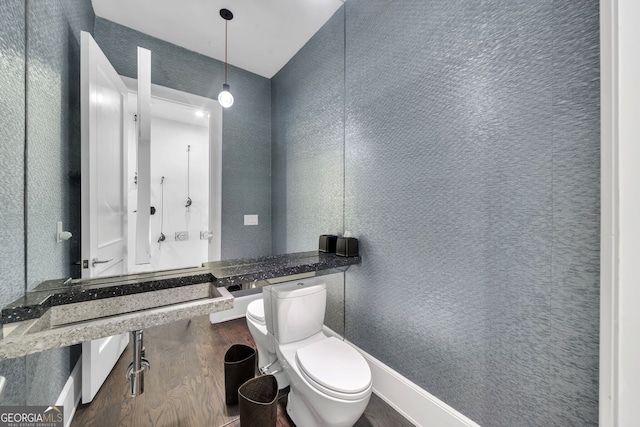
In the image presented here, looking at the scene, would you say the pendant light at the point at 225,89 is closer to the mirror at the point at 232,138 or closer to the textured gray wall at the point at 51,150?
the mirror at the point at 232,138

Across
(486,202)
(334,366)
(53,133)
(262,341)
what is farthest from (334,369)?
(53,133)

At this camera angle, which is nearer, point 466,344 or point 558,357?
point 558,357

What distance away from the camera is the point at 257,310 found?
1374mm

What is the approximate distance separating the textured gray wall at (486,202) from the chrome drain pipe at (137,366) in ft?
4.28

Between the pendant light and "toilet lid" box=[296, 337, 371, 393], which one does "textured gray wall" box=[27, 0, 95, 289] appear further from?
"toilet lid" box=[296, 337, 371, 393]

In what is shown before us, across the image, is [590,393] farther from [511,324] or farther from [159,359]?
[159,359]

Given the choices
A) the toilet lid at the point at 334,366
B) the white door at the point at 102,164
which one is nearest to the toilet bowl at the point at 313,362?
the toilet lid at the point at 334,366

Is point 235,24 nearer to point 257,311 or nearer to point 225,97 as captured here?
point 225,97

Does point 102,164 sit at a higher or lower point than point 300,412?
higher

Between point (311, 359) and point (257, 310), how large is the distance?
425mm

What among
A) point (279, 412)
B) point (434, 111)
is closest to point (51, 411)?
point (279, 412)

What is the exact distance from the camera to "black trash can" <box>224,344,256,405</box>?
49.4 inches

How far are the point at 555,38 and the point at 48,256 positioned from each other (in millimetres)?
2285

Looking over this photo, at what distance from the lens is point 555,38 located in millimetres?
855
